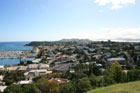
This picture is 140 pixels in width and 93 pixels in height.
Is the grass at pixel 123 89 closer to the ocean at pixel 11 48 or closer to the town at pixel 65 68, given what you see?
the town at pixel 65 68

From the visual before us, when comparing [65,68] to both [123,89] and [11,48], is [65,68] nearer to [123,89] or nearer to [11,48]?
[123,89]

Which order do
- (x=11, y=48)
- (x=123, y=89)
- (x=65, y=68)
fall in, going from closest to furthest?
(x=123, y=89) → (x=65, y=68) → (x=11, y=48)

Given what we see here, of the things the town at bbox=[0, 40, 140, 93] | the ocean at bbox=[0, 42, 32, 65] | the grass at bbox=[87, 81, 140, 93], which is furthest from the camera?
the ocean at bbox=[0, 42, 32, 65]

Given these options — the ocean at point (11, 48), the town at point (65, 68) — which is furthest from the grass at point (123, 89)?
the ocean at point (11, 48)

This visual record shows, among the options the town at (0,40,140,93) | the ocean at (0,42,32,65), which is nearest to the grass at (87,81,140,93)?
the town at (0,40,140,93)

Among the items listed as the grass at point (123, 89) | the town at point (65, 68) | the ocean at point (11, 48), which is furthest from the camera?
the ocean at point (11, 48)

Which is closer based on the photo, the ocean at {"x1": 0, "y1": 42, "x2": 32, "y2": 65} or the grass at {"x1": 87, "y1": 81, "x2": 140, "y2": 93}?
the grass at {"x1": 87, "y1": 81, "x2": 140, "y2": 93}

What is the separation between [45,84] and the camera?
298 inches

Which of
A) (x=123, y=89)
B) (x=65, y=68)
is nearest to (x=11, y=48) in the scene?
(x=65, y=68)

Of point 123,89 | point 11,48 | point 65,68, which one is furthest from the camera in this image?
point 11,48

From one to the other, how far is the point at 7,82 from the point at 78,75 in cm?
666

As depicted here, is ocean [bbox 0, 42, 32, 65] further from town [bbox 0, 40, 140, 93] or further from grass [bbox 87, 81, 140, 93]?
grass [bbox 87, 81, 140, 93]

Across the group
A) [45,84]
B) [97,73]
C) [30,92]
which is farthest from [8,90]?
[97,73]

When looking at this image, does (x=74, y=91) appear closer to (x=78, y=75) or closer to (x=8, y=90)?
(x=8, y=90)
